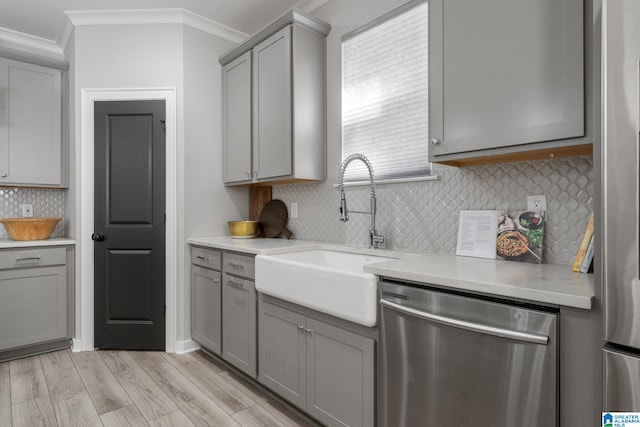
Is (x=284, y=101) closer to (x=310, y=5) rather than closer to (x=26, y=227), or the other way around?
(x=310, y=5)

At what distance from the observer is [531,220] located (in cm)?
161

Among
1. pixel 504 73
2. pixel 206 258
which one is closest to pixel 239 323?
pixel 206 258

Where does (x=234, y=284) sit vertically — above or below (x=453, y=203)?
below

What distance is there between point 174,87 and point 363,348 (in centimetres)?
261

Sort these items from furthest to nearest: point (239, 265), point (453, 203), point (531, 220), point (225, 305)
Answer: point (225, 305)
point (239, 265)
point (453, 203)
point (531, 220)

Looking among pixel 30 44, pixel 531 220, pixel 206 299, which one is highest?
pixel 30 44

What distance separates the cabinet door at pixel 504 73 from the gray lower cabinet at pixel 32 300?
318 cm

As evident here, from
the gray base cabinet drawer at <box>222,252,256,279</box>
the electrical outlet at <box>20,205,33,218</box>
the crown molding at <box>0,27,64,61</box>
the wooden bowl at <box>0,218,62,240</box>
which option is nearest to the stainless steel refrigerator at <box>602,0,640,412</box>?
the gray base cabinet drawer at <box>222,252,256,279</box>

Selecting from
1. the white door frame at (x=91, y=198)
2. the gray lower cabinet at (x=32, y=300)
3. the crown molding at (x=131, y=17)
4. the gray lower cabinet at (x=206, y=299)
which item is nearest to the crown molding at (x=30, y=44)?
the crown molding at (x=131, y=17)

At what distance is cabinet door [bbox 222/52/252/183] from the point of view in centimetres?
294

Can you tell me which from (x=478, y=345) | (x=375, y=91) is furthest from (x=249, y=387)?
(x=375, y=91)

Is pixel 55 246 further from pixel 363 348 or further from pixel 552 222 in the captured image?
pixel 552 222

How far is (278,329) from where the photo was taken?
2.04 meters

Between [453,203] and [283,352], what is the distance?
124 centimetres
